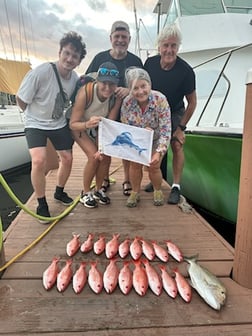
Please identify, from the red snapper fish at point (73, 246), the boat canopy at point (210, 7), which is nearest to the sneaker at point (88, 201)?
the red snapper fish at point (73, 246)

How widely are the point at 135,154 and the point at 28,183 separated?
6576mm

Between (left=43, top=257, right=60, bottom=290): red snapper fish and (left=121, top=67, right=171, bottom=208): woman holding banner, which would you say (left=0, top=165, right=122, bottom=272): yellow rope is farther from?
(left=121, top=67, right=171, bottom=208): woman holding banner

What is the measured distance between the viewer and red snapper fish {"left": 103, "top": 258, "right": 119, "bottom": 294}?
6.19 feet

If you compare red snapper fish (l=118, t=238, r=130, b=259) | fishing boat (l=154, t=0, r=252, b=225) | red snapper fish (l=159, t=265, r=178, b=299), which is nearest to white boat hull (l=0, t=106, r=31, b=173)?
fishing boat (l=154, t=0, r=252, b=225)

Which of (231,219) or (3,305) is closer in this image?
(3,305)

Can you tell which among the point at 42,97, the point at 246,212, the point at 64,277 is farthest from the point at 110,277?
the point at 42,97

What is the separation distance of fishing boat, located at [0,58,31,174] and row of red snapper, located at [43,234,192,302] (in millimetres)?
7590

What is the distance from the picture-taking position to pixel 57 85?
297 centimetres

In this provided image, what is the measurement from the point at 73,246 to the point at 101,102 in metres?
1.55

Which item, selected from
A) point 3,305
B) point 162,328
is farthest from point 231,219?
point 3,305

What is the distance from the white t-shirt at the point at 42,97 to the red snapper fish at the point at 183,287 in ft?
6.38

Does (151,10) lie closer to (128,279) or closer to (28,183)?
(28,183)

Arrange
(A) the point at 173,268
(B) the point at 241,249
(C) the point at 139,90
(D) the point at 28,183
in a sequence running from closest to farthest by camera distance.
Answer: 1. (B) the point at 241,249
2. (A) the point at 173,268
3. (C) the point at 139,90
4. (D) the point at 28,183

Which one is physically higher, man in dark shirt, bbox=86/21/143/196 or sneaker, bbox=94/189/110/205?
man in dark shirt, bbox=86/21/143/196
